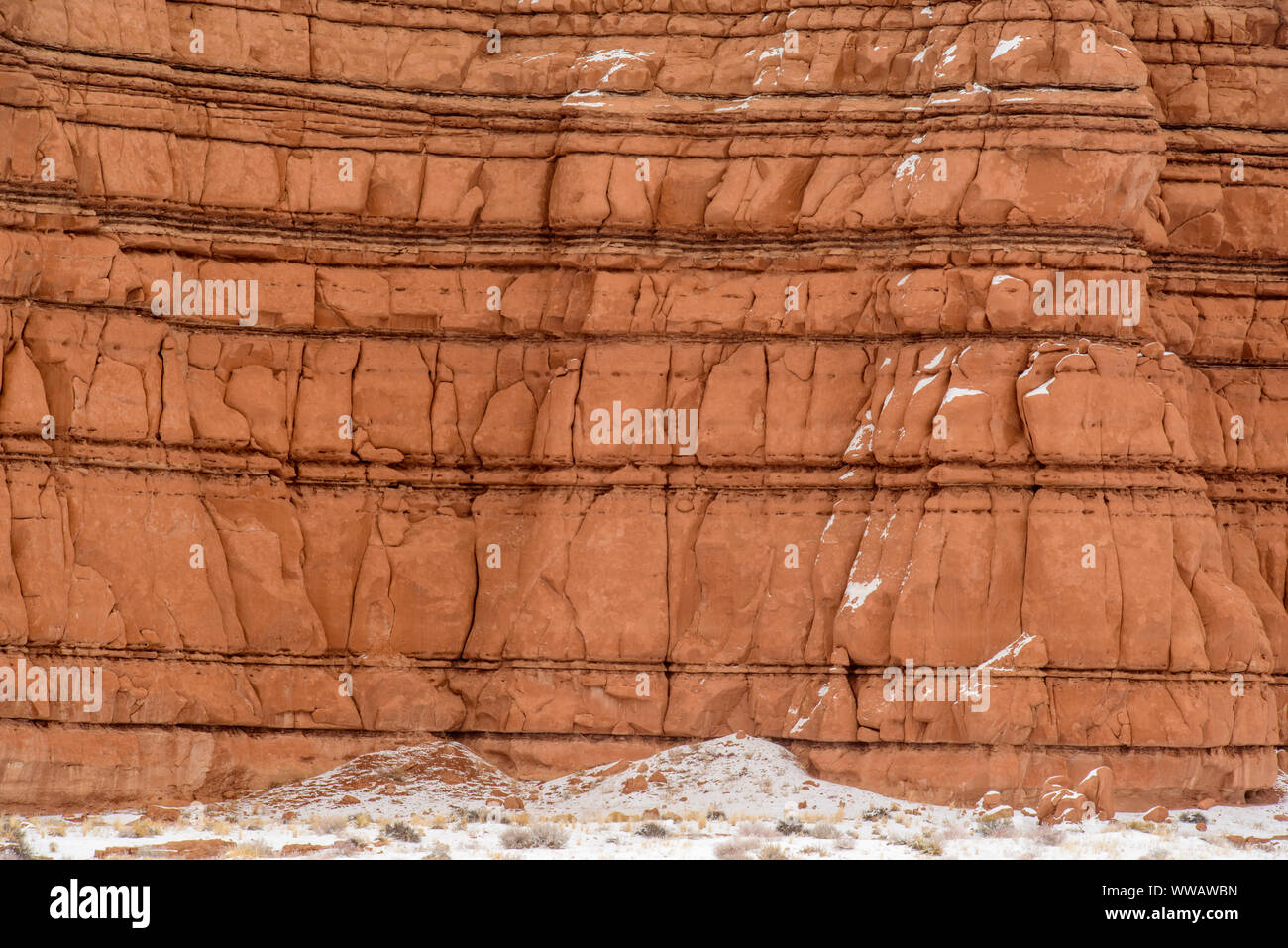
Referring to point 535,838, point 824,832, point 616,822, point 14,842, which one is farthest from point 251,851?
point 824,832

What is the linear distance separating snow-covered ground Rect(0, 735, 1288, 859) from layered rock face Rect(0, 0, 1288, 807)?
58cm

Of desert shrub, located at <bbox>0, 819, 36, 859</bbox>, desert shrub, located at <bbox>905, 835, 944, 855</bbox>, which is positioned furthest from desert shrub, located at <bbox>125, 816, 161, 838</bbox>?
desert shrub, located at <bbox>905, 835, 944, 855</bbox>

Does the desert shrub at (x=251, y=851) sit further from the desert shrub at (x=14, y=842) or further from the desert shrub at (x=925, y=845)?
the desert shrub at (x=925, y=845)

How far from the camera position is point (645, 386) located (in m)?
24.8

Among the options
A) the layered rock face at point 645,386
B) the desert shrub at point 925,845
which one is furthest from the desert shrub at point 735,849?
the layered rock face at point 645,386

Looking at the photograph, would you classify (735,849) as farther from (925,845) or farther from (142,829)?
(142,829)

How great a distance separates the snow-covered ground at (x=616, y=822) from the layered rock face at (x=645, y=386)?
578mm

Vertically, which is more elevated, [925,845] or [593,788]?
[593,788]

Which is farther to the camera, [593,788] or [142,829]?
[593,788]

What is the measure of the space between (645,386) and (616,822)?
6054 millimetres

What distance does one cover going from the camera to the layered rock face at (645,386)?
23.0 m

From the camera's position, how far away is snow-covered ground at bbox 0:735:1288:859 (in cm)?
1933

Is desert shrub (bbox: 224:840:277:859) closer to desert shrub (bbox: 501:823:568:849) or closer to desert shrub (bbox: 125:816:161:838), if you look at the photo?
desert shrub (bbox: 125:816:161:838)

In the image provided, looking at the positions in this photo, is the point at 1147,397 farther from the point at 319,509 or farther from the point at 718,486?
the point at 319,509
